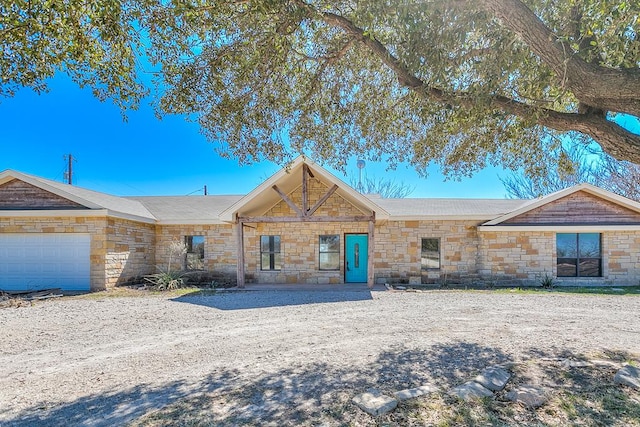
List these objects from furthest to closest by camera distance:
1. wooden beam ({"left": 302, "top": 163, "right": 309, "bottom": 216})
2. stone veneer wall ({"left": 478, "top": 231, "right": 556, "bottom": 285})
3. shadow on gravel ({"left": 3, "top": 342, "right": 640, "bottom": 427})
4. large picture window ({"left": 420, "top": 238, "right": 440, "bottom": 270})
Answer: large picture window ({"left": 420, "top": 238, "right": 440, "bottom": 270}) < stone veneer wall ({"left": 478, "top": 231, "right": 556, "bottom": 285}) < wooden beam ({"left": 302, "top": 163, "right": 309, "bottom": 216}) < shadow on gravel ({"left": 3, "top": 342, "right": 640, "bottom": 427})

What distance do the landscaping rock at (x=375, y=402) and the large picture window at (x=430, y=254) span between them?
11245 millimetres

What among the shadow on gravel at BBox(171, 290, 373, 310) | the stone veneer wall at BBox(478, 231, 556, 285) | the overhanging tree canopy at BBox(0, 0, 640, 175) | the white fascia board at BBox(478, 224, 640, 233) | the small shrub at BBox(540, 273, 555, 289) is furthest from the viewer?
the stone veneer wall at BBox(478, 231, 556, 285)

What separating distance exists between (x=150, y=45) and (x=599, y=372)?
25.9 ft

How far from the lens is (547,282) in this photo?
1352 centimetres

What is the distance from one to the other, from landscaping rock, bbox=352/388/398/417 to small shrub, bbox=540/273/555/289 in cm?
1234

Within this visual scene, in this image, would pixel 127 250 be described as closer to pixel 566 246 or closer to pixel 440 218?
pixel 440 218

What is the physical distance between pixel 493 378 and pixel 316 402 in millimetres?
2064

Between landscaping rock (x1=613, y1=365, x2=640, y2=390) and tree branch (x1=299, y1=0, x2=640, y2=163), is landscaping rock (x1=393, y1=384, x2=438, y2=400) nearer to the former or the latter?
landscaping rock (x1=613, y1=365, x2=640, y2=390)

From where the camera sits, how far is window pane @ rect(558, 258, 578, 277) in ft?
46.0

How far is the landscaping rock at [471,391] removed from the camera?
148 inches

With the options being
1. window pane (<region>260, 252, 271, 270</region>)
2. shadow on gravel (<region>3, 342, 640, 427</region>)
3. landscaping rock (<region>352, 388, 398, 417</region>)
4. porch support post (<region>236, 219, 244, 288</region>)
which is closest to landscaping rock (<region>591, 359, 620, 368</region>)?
shadow on gravel (<region>3, 342, 640, 427</region>)

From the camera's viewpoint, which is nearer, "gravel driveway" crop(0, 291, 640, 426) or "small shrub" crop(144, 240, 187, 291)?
"gravel driveway" crop(0, 291, 640, 426)

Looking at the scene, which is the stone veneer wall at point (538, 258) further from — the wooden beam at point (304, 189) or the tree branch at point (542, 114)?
the tree branch at point (542, 114)

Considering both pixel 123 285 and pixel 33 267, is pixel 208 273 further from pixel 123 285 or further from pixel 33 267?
pixel 33 267
